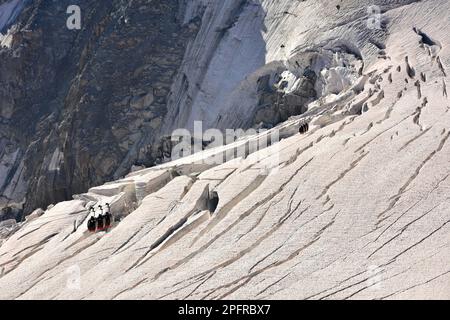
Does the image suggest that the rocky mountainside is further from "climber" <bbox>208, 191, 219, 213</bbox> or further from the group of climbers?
the group of climbers

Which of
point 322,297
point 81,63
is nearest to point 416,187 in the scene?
point 322,297

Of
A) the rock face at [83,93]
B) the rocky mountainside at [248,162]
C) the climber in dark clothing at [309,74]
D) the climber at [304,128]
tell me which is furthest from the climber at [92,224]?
the climber in dark clothing at [309,74]

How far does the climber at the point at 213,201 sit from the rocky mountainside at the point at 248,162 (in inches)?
5.2

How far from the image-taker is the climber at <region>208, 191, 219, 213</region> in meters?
18.5

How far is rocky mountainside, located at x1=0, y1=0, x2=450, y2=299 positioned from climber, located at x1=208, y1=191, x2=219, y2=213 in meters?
0.13

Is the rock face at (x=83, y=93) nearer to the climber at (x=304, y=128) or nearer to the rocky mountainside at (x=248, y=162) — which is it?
the rocky mountainside at (x=248, y=162)

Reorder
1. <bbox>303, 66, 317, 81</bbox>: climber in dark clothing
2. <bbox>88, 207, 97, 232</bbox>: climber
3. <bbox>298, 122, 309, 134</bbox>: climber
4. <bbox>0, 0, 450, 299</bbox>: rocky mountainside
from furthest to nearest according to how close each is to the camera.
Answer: <bbox>303, 66, 317, 81</bbox>: climber in dark clothing < <bbox>298, 122, 309, 134</bbox>: climber < <bbox>88, 207, 97, 232</bbox>: climber < <bbox>0, 0, 450, 299</bbox>: rocky mountainside

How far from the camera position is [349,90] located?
2452 centimetres

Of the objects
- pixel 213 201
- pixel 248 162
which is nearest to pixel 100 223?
pixel 213 201

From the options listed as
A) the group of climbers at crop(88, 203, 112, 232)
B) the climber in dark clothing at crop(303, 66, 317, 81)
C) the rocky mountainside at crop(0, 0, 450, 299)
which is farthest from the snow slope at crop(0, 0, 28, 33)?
the group of climbers at crop(88, 203, 112, 232)

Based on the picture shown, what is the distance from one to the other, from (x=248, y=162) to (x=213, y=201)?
224 cm

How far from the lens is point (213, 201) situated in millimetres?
18859

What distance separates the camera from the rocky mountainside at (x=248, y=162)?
1509cm

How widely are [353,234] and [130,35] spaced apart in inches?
946
